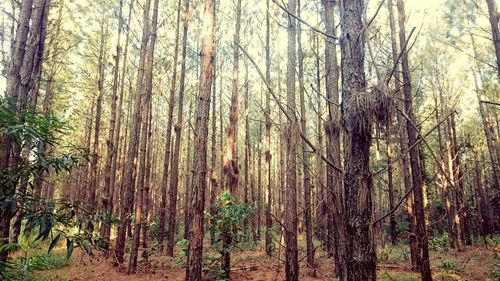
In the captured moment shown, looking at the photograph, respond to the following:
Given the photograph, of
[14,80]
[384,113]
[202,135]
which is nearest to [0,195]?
[14,80]

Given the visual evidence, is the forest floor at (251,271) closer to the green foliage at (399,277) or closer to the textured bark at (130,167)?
the green foliage at (399,277)

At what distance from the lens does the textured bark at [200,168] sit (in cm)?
518

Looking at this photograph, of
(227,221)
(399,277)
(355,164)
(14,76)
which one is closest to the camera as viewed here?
(355,164)

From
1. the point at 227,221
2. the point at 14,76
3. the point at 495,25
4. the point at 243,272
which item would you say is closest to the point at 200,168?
the point at 227,221

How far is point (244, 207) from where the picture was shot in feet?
25.1

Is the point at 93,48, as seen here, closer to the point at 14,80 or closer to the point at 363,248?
the point at 14,80

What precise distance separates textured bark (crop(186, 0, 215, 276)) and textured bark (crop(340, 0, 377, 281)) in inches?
131

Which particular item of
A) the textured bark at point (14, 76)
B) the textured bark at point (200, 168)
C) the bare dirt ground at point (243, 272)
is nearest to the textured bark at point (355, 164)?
the textured bark at point (200, 168)

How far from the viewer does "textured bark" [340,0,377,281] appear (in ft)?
7.23

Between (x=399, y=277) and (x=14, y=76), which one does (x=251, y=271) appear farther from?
(x=14, y=76)

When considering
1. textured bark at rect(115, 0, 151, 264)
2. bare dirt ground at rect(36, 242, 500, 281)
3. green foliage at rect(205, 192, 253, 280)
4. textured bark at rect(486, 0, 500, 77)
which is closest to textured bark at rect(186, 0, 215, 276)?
green foliage at rect(205, 192, 253, 280)

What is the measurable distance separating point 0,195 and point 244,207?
5.68 meters

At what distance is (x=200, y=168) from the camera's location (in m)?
5.34

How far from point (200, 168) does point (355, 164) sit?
3425mm
